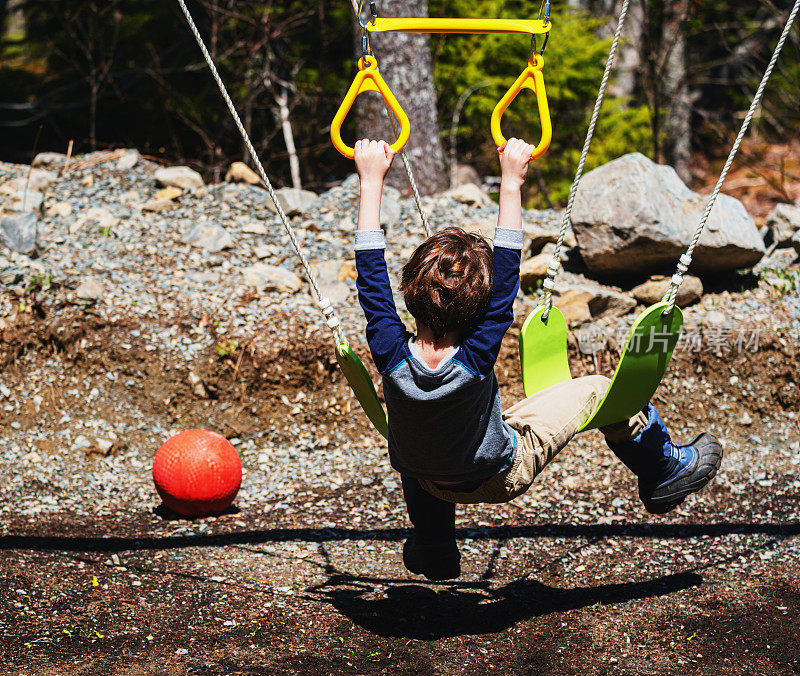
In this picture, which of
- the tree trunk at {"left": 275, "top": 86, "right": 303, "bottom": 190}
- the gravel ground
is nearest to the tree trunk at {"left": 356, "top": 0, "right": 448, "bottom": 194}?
the gravel ground

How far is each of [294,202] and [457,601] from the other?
12.6ft

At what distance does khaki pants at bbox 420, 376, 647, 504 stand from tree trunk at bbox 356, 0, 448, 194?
4.16 m

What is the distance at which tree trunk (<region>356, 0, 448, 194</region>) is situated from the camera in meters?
6.88

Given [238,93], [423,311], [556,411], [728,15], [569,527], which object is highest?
[728,15]

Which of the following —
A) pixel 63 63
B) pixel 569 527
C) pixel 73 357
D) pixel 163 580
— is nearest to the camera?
pixel 163 580

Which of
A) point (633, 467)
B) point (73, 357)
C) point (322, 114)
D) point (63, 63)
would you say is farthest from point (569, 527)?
point (63, 63)

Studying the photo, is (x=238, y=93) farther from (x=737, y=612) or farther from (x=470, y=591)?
(x=737, y=612)

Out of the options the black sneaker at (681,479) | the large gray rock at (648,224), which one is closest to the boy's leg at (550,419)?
the black sneaker at (681,479)

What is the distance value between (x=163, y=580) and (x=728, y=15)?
555 inches

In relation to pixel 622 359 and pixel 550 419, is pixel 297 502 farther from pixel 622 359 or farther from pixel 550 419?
pixel 622 359

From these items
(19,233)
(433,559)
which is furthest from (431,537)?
(19,233)

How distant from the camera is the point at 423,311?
2412 mm

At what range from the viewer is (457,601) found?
348 centimetres

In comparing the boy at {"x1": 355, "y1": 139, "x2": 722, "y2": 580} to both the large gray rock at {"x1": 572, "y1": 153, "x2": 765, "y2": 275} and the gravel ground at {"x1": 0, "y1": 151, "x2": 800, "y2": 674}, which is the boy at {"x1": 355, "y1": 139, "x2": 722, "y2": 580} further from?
the large gray rock at {"x1": 572, "y1": 153, "x2": 765, "y2": 275}
